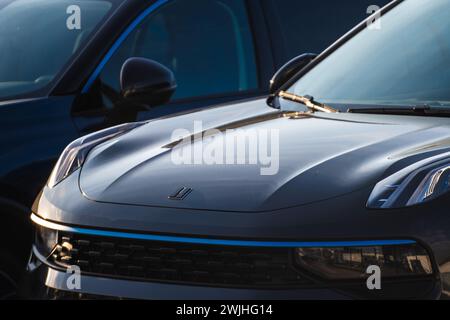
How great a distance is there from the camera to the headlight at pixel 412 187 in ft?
9.71

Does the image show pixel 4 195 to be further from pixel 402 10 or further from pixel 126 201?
pixel 402 10

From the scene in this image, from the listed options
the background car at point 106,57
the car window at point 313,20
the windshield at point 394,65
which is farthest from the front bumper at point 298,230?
the car window at point 313,20

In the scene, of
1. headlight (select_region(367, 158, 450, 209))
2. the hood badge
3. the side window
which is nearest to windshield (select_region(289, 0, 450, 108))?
headlight (select_region(367, 158, 450, 209))

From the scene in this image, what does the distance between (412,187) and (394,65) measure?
1262 millimetres

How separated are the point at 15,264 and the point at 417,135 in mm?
1827

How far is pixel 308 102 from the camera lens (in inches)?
167

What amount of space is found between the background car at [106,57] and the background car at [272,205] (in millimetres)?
606

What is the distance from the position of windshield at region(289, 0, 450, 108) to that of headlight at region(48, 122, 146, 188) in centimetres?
85

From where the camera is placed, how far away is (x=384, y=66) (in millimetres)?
4230

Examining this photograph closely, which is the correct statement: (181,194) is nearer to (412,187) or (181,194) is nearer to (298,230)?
(298,230)

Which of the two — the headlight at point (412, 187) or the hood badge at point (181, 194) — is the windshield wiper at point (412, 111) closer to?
the headlight at point (412, 187)
